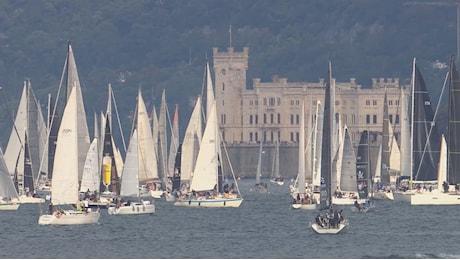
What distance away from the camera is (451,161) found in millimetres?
154125

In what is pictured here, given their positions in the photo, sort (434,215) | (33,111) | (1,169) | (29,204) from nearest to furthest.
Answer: (1,169)
(434,215)
(29,204)
(33,111)

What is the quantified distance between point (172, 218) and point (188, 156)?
25880 millimetres

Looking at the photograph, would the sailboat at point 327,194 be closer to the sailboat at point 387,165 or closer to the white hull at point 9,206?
the white hull at point 9,206

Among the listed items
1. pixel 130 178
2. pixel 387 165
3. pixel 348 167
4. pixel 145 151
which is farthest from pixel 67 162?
pixel 387 165

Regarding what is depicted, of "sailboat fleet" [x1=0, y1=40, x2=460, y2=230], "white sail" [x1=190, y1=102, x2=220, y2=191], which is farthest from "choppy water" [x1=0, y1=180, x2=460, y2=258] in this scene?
"white sail" [x1=190, y1=102, x2=220, y2=191]

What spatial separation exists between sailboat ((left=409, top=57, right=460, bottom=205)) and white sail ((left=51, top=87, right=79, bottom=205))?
34.6 metres

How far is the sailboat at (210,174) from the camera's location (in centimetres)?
15238

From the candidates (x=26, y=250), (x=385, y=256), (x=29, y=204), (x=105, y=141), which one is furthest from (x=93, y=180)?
(x=385, y=256)

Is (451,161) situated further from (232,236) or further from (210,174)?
(232,236)

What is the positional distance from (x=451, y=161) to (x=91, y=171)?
84.1ft

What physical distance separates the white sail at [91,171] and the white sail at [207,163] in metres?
9.88

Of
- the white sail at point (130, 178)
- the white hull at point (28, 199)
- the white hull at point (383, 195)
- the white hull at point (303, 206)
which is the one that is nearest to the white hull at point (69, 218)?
the white sail at point (130, 178)

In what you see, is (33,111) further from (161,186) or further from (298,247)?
(298,247)

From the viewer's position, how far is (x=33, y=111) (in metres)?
172
